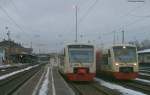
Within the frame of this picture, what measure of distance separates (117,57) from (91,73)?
9.29 feet

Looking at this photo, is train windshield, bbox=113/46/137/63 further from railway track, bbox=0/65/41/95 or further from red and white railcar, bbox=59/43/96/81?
railway track, bbox=0/65/41/95

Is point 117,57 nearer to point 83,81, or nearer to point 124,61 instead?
point 124,61

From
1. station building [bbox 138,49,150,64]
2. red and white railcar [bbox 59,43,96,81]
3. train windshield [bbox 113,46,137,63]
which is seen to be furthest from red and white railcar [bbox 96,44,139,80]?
station building [bbox 138,49,150,64]

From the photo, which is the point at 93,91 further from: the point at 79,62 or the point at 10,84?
the point at 10,84

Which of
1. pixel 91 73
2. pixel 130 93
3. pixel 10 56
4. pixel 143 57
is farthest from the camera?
pixel 10 56

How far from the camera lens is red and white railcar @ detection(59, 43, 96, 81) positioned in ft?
104

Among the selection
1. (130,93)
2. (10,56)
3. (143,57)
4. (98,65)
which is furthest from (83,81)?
(10,56)

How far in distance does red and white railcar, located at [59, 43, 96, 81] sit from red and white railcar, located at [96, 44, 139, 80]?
177 centimetres

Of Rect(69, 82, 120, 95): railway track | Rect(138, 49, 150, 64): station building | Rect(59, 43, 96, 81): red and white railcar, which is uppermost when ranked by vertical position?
Rect(138, 49, 150, 64): station building

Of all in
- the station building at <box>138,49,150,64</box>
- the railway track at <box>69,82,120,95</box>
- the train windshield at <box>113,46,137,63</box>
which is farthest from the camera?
the station building at <box>138,49,150,64</box>

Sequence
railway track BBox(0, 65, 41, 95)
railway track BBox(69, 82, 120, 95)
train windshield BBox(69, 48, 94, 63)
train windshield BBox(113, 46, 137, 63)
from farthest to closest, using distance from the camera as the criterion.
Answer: train windshield BBox(113, 46, 137, 63) < train windshield BBox(69, 48, 94, 63) < railway track BBox(0, 65, 41, 95) < railway track BBox(69, 82, 120, 95)

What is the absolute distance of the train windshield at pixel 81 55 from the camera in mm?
32312

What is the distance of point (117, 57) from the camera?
33.6 metres

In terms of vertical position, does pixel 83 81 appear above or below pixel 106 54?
below
